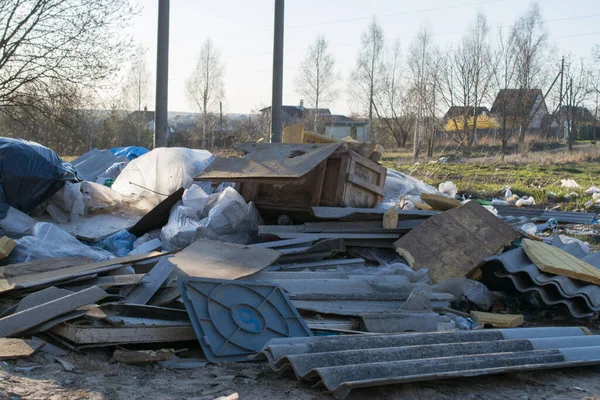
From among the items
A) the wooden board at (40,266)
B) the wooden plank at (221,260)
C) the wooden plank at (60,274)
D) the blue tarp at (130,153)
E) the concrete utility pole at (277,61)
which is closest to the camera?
the wooden plank at (60,274)

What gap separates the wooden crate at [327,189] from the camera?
752 centimetres

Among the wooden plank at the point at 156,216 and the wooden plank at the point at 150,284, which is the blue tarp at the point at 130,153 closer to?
the wooden plank at the point at 156,216

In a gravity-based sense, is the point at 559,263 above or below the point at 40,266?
above

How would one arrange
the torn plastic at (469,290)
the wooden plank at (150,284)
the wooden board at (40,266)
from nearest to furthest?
the wooden plank at (150,284)
the wooden board at (40,266)
the torn plastic at (469,290)

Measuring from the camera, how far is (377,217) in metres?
7.41

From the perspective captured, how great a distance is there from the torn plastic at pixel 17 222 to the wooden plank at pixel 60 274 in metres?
1.89

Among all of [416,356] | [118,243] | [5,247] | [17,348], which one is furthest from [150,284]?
[118,243]

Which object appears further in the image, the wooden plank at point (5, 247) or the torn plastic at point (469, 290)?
the torn plastic at point (469, 290)

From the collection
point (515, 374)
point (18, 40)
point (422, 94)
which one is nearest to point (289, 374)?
point (515, 374)

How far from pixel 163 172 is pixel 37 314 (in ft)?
15.7

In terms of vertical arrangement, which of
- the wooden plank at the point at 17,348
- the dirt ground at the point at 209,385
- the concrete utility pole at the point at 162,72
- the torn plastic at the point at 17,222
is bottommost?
the dirt ground at the point at 209,385

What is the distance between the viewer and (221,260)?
559cm

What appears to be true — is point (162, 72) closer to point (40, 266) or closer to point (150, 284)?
point (40, 266)

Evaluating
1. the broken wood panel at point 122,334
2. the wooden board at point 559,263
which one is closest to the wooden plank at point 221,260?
the broken wood panel at point 122,334
